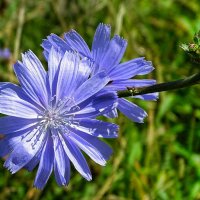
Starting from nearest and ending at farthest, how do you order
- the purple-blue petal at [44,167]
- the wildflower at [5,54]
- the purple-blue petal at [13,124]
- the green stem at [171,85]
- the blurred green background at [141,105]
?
the green stem at [171,85] < the purple-blue petal at [13,124] < the purple-blue petal at [44,167] < the blurred green background at [141,105] < the wildflower at [5,54]

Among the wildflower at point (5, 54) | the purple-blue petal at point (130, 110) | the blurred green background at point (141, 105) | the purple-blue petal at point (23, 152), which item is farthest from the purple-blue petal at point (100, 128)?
the wildflower at point (5, 54)

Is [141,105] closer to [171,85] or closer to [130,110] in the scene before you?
[130,110]

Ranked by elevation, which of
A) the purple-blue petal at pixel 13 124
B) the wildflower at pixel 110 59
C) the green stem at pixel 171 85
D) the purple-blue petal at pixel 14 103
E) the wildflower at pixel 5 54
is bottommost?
the purple-blue petal at pixel 13 124

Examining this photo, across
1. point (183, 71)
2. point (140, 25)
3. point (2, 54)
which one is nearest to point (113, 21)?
point (140, 25)

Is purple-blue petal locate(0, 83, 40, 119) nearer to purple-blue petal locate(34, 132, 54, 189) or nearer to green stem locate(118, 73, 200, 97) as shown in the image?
purple-blue petal locate(34, 132, 54, 189)

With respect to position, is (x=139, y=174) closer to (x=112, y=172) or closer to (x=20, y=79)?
(x=112, y=172)

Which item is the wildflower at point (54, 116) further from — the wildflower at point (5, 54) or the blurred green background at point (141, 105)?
the wildflower at point (5, 54)

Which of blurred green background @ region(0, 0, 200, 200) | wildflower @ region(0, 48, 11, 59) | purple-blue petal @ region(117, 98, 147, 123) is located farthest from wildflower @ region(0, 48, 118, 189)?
wildflower @ region(0, 48, 11, 59)
